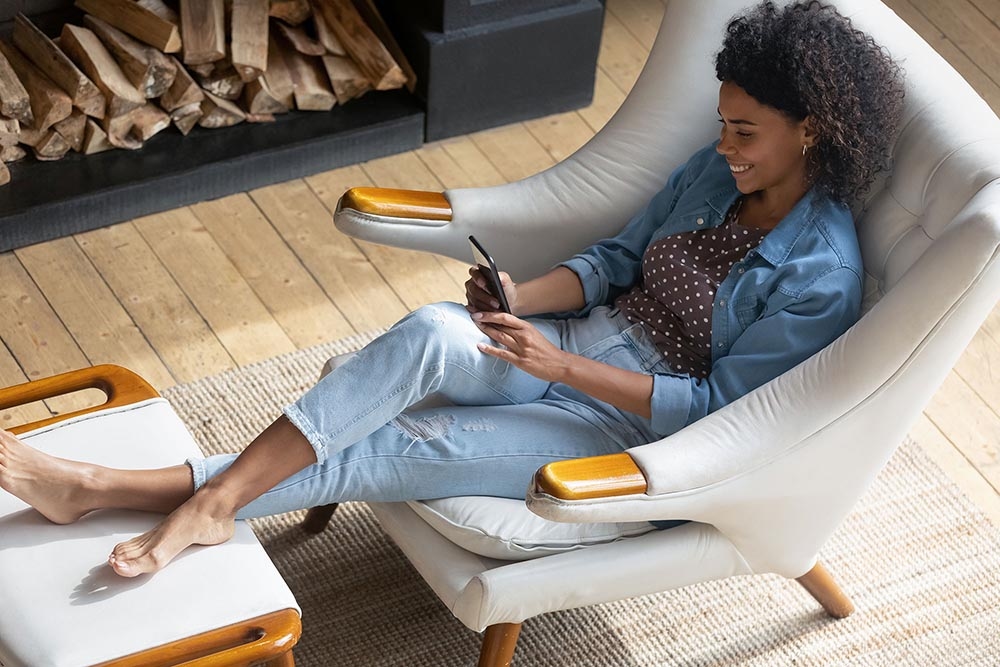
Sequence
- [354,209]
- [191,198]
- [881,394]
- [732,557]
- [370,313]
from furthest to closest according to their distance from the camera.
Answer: [191,198] → [370,313] → [354,209] → [732,557] → [881,394]

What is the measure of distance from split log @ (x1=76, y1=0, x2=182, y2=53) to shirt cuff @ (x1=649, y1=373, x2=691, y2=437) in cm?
161

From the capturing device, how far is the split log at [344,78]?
3270 mm

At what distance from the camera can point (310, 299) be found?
2.93 meters

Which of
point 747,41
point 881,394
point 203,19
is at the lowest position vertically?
point 203,19

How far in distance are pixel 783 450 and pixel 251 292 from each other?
55.4 inches

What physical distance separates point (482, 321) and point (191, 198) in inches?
51.7

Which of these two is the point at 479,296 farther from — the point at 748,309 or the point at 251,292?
the point at 251,292

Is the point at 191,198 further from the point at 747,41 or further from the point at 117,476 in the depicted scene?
the point at 747,41

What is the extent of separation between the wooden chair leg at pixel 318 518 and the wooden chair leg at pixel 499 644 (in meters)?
0.47

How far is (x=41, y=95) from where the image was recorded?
2.98m

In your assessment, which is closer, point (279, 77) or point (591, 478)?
point (591, 478)

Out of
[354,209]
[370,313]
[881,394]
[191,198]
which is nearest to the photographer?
[881,394]

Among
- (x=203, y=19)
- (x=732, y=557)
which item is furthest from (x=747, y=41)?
(x=203, y=19)

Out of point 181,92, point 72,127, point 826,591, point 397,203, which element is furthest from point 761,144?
point 72,127
